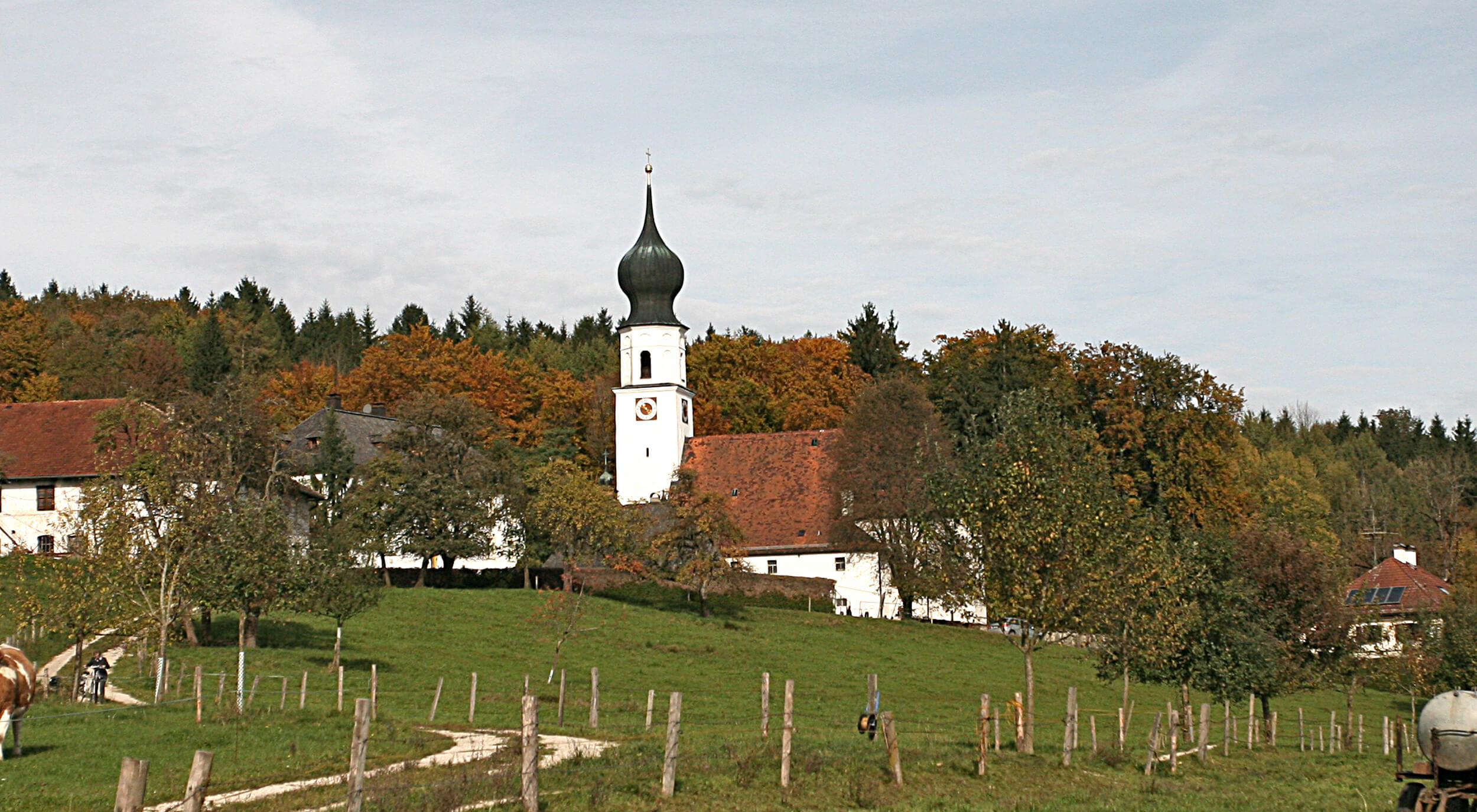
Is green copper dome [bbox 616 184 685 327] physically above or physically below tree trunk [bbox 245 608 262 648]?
above

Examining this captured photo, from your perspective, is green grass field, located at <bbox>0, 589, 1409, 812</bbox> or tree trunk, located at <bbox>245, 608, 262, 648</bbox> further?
tree trunk, located at <bbox>245, 608, 262, 648</bbox>

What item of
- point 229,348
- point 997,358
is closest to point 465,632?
point 997,358

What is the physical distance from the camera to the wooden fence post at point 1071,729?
25625mm

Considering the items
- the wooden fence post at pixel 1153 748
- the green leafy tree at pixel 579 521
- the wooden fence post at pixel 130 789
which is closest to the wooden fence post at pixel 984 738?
the wooden fence post at pixel 1153 748

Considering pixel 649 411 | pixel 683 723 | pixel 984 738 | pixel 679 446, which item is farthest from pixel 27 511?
pixel 984 738

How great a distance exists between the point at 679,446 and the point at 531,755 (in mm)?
64459

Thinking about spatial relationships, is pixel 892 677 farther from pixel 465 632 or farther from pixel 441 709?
pixel 441 709

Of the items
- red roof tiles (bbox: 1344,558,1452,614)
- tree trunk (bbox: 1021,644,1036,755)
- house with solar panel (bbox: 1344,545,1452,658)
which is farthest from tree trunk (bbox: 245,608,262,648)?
red roof tiles (bbox: 1344,558,1452,614)

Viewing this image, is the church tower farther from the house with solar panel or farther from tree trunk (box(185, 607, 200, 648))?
tree trunk (box(185, 607, 200, 648))

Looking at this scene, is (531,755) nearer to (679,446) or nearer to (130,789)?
(130,789)

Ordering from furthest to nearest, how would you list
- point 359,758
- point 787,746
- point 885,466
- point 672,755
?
point 885,466, point 787,746, point 672,755, point 359,758

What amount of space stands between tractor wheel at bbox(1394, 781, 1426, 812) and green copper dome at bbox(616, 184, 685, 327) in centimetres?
6812

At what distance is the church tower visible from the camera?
82188 mm

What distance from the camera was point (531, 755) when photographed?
59.9ft
